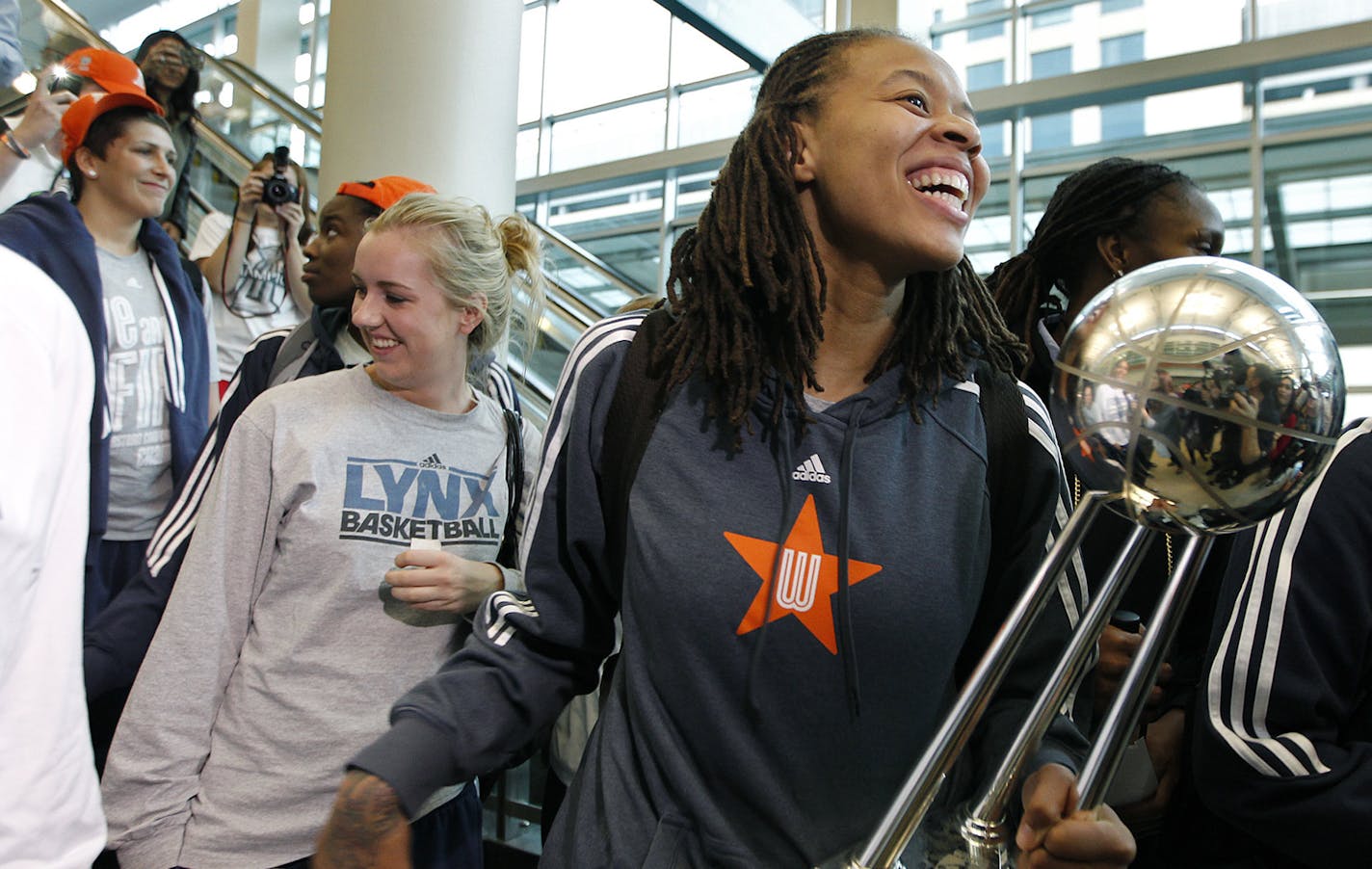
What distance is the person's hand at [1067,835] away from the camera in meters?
0.81

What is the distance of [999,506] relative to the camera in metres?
1.35

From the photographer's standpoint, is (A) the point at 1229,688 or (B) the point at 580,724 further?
(B) the point at 580,724

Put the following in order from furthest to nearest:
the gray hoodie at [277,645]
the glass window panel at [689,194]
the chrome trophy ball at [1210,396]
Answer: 1. the glass window panel at [689,194]
2. the gray hoodie at [277,645]
3. the chrome trophy ball at [1210,396]

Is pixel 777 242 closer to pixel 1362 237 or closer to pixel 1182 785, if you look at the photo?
pixel 1182 785

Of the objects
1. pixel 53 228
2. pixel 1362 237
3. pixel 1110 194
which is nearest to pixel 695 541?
pixel 1110 194

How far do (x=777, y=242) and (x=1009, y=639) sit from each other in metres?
0.78

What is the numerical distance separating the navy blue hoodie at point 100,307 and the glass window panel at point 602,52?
8.90m

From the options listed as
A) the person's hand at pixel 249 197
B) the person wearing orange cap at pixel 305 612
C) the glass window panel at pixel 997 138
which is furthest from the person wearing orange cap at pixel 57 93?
the glass window panel at pixel 997 138

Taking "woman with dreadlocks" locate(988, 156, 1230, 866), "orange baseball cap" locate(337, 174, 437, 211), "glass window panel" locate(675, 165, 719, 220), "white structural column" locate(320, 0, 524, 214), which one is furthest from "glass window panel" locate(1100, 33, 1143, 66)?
"orange baseball cap" locate(337, 174, 437, 211)

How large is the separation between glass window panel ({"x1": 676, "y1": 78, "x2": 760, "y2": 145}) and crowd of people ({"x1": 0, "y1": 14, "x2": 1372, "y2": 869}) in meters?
9.41

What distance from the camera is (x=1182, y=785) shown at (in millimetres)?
1518

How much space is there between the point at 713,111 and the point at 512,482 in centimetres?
960

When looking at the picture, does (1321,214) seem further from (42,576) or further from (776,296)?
(42,576)

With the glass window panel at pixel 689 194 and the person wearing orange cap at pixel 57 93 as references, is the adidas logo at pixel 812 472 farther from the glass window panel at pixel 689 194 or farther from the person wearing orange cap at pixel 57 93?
the glass window panel at pixel 689 194
